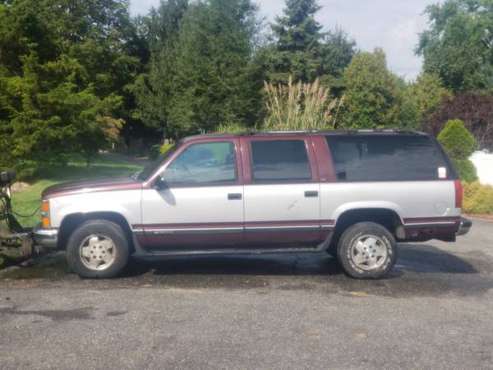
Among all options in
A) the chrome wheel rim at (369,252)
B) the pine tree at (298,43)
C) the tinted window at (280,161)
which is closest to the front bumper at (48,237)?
the tinted window at (280,161)

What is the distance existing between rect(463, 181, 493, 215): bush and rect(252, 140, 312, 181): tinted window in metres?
8.46

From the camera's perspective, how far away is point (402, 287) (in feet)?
23.6

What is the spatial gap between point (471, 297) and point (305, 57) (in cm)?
3510

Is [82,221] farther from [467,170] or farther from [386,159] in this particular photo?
[467,170]

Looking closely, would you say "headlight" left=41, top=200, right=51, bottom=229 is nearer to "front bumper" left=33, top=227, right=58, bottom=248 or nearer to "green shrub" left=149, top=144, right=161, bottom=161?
"front bumper" left=33, top=227, right=58, bottom=248

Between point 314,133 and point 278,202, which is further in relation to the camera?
point 314,133

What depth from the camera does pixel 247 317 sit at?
19.3 ft

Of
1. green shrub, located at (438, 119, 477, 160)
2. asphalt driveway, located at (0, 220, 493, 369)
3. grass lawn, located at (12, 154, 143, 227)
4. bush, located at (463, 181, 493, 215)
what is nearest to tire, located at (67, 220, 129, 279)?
asphalt driveway, located at (0, 220, 493, 369)

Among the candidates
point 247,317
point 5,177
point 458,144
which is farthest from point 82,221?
point 458,144

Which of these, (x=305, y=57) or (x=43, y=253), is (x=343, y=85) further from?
(x=43, y=253)

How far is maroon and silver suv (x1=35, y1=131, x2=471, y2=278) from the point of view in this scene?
23.8 ft

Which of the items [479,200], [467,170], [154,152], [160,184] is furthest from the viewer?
[154,152]

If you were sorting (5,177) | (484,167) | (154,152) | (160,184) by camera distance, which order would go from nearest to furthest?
(160,184) → (5,177) → (484,167) → (154,152)

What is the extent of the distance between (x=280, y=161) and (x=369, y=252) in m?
1.61
